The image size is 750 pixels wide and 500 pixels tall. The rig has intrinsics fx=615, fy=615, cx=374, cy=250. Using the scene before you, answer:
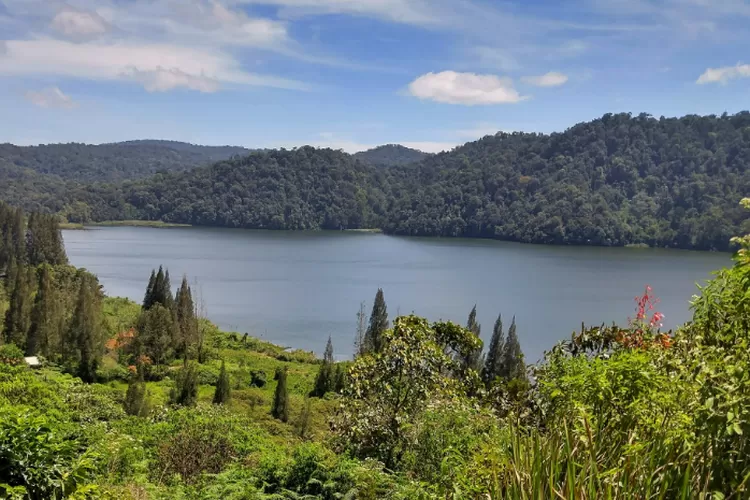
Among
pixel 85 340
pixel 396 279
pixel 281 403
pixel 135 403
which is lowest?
pixel 281 403

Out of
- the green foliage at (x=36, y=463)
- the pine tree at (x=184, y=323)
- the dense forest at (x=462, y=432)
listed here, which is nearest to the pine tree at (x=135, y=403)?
the dense forest at (x=462, y=432)

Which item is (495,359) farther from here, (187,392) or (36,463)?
(36,463)

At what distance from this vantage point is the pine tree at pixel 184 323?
3575 cm

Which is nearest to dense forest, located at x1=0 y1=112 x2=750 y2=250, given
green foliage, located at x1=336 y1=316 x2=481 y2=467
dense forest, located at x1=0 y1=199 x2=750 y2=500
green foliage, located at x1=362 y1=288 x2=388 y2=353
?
green foliage, located at x1=362 y1=288 x2=388 y2=353

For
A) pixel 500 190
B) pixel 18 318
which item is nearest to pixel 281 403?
pixel 18 318

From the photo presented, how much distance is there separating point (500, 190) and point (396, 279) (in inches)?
3128

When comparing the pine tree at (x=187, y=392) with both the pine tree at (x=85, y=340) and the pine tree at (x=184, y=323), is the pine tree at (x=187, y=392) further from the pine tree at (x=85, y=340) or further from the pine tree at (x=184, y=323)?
the pine tree at (x=184, y=323)

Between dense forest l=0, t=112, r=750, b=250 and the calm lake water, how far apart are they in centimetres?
1623

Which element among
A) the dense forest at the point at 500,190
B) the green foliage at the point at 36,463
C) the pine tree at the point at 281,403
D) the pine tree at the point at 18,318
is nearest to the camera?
the green foliage at the point at 36,463

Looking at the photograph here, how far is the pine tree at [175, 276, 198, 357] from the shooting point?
35750 mm

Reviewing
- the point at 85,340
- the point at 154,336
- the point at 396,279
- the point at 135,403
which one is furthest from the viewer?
the point at 396,279

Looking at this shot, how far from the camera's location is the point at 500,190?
13975 centimetres

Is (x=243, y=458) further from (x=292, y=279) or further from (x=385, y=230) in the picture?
(x=385, y=230)

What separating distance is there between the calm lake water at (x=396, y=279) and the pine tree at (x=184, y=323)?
7.24 metres
